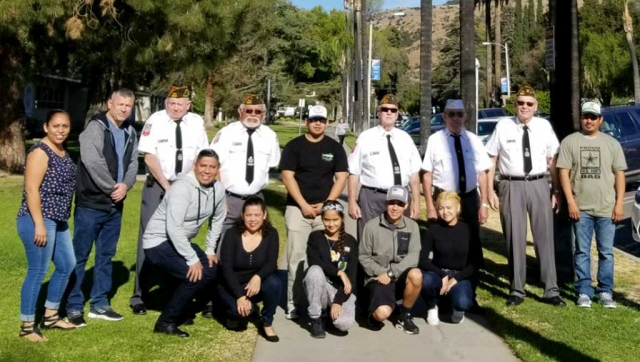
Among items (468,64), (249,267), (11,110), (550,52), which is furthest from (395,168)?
(11,110)

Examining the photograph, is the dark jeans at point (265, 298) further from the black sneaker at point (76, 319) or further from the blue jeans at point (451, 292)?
the blue jeans at point (451, 292)

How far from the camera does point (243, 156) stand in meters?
7.00

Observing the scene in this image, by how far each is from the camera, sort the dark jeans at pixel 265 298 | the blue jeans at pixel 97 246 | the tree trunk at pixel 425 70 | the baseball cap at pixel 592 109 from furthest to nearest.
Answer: the tree trunk at pixel 425 70
the baseball cap at pixel 592 109
the blue jeans at pixel 97 246
the dark jeans at pixel 265 298

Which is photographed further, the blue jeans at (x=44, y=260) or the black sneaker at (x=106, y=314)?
the black sneaker at (x=106, y=314)

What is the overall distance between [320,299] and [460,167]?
6.15 ft

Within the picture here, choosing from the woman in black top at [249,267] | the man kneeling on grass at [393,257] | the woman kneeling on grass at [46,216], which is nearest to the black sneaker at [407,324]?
the man kneeling on grass at [393,257]

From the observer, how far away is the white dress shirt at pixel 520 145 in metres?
7.39

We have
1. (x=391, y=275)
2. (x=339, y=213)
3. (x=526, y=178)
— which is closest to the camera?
(x=339, y=213)

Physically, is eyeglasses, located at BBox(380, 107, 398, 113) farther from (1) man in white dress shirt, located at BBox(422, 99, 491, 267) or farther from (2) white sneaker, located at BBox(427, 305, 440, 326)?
(2) white sneaker, located at BBox(427, 305, 440, 326)

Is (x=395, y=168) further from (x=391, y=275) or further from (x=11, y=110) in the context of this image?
(x=11, y=110)

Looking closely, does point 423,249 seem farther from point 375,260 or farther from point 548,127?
point 548,127

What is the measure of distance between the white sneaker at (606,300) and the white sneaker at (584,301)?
13 cm

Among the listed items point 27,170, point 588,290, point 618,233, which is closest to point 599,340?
point 588,290

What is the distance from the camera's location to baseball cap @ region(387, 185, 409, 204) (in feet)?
21.9
